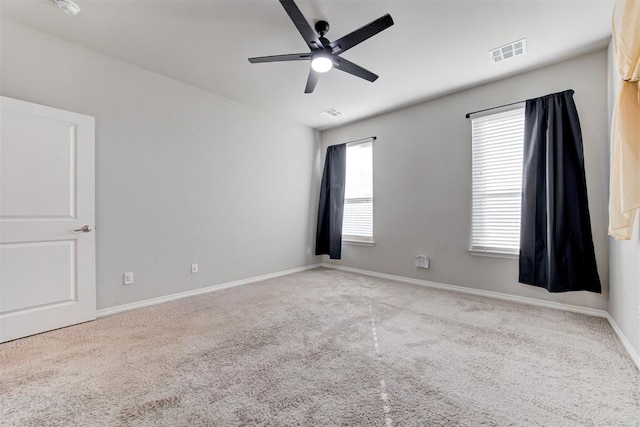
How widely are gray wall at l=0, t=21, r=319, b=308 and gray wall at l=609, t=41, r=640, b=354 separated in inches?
156

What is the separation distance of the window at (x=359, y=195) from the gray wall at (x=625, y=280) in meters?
2.82

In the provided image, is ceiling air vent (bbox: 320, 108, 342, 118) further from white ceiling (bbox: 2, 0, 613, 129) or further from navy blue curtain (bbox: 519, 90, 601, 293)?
navy blue curtain (bbox: 519, 90, 601, 293)

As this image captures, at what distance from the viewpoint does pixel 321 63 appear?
2.37 meters

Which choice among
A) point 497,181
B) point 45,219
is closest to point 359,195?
point 497,181

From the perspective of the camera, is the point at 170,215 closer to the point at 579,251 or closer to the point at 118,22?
the point at 118,22

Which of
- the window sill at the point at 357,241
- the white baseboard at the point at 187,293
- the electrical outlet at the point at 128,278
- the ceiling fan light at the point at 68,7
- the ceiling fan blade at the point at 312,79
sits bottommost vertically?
the white baseboard at the point at 187,293

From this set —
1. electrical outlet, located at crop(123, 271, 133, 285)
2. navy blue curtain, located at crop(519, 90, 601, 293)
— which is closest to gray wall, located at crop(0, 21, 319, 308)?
electrical outlet, located at crop(123, 271, 133, 285)

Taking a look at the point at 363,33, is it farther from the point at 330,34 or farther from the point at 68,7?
the point at 68,7

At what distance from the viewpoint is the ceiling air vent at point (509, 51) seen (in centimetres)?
267

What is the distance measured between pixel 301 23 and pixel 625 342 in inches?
136

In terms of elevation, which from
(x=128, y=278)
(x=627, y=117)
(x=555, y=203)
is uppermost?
(x=627, y=117)

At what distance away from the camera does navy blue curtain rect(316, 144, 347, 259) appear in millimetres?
4980

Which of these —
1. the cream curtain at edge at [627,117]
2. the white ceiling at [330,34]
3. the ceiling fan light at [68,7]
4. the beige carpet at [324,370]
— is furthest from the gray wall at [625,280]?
the ceiling fan light at [68,7]

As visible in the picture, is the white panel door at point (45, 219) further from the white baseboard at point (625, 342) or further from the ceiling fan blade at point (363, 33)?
the white baseboard at point (625, 342)
